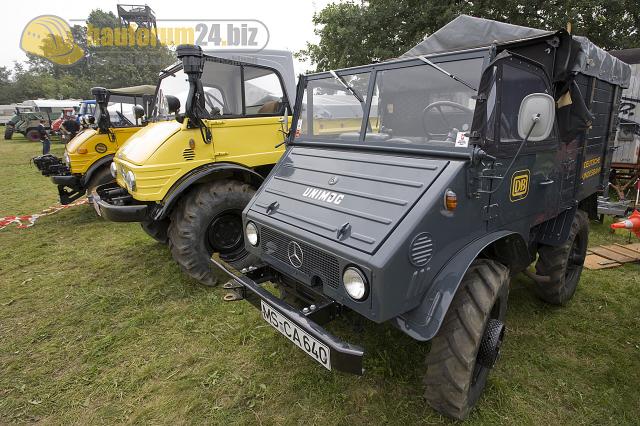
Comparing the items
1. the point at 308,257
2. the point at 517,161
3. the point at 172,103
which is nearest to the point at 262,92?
the point at 172,103

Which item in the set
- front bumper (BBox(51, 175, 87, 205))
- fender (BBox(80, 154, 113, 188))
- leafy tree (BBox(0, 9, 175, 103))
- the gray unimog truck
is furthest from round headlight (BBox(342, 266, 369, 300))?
leafy tree (BBox(0, 9, 175, 103))

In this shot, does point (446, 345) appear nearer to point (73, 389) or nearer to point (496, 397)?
point (496, 397)

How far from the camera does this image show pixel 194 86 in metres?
4.18

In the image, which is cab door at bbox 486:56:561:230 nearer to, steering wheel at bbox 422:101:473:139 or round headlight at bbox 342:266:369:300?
steering wheel at bbox 422:101:473:139

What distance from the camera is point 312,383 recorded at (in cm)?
276

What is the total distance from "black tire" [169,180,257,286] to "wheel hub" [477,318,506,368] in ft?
8.26

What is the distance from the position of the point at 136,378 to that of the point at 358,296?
205 centimetres

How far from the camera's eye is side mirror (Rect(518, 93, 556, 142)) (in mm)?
2227

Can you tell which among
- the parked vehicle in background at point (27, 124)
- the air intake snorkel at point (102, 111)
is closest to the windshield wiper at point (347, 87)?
the air intake snorkel at point (102, 111)

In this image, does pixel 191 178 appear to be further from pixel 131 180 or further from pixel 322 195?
pixel 322 195

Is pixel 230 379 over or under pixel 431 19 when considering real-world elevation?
under

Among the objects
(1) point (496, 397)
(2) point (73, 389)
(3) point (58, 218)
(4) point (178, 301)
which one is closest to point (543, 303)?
(1) point (496, 397)

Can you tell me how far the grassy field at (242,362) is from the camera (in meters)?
2.54

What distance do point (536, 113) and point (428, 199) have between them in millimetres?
893
